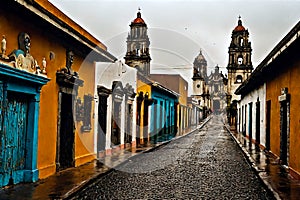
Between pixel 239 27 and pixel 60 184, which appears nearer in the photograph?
pixel 60 184

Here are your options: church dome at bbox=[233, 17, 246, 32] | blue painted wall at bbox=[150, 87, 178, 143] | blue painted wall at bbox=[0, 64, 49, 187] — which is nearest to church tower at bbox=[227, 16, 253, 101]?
church dome at bbox=[233, 17, 246, 32]

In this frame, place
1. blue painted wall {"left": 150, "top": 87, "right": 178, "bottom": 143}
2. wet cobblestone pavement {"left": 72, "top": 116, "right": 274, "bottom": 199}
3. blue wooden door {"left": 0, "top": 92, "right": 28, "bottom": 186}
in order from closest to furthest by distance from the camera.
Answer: blue wooden door {"left": 0, "top": 92, "right": 28, "bottom": 186}, wet cobblestone pavement {"left": 72, "top": 116, "right": 274, "bottom": 199}, blue painted wall {"left": 150, "top": 87, "right": 178, "bottom": 143}

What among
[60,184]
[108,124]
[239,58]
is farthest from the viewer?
[239,58]

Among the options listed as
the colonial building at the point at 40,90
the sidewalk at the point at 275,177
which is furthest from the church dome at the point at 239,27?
the colonial building at the point at 40,90

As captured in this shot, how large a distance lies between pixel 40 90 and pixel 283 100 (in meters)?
6.07

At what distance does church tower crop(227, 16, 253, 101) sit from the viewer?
43781 millimetres

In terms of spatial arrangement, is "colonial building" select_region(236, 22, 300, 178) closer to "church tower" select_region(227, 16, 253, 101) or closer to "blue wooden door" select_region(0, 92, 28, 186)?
"blue wooden door" select_region(0, 92, 28, 186)

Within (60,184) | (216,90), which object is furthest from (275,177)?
(216,90)

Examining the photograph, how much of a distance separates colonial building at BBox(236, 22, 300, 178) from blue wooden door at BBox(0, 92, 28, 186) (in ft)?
16.7

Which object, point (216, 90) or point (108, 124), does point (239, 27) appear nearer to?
point (108, 124)

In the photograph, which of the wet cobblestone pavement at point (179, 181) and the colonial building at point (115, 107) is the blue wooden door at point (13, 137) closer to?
the wet cobblestone pavement at point (179, 181)

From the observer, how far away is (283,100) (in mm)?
10609

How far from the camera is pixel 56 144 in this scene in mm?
9156

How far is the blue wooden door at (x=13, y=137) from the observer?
22.8ft
